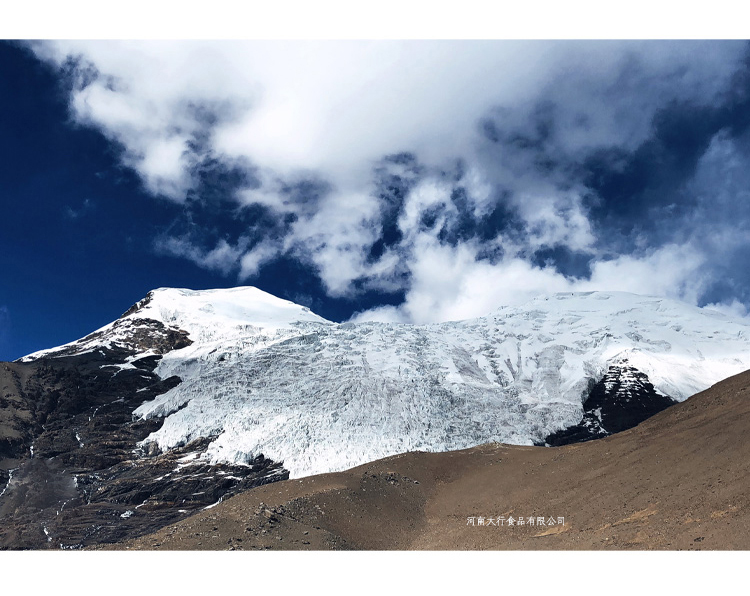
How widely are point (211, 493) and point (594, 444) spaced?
130 ft

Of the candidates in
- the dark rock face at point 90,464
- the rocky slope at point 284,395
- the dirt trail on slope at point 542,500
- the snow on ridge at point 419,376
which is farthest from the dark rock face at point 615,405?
the dark rock face at point 90,464

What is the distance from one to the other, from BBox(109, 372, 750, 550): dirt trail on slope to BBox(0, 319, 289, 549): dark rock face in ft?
89.1

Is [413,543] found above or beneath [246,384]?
beneath

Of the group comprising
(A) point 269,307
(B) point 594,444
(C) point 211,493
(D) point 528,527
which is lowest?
(D) point 528,527

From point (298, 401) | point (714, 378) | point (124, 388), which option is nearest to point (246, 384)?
point (298, 401)

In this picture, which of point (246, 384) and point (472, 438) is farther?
point (246, 384)

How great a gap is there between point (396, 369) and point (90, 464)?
121 ft

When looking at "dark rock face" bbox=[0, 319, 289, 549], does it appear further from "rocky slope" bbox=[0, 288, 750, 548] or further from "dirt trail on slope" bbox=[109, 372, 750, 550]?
"dirt trail on slope" bbox=[109, 372, 750, 550]

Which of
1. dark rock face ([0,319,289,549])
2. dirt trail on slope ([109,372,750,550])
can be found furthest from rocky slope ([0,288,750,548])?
dirt trail on slope ([109,372,750,550])

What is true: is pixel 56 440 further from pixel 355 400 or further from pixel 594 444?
pixel 594 444

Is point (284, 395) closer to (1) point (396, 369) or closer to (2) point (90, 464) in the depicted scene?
(1) point (396, 369)

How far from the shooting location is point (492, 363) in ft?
274

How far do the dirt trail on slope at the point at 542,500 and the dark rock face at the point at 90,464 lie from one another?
27148 millimetres

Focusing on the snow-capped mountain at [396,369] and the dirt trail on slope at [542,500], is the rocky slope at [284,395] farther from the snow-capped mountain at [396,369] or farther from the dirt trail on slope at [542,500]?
the dirt trail on slope at [542,500]
